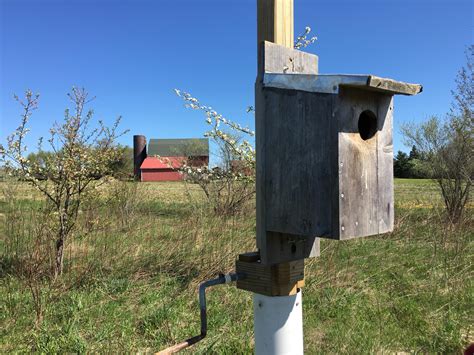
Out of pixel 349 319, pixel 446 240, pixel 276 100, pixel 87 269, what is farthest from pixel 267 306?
pixel 446 240

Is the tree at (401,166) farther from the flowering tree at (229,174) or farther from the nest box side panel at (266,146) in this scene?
the nest box side panel at (266,146)

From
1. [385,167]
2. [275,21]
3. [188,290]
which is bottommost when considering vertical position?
[188,290]

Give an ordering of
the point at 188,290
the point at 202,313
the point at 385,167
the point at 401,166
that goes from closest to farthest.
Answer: the point at 202,313, the point at 385,167, the point at 188,290, the point at 401,166

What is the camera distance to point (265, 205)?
6.14ft

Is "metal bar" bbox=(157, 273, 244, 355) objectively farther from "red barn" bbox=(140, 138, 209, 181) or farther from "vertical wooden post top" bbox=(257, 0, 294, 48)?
"red barn" bbox=(140, 138, 209, 181)

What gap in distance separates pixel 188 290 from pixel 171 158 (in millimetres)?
10110

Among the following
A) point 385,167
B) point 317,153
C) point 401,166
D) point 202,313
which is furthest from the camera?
point 401,166

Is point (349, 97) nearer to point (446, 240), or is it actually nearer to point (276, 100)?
point (276, 100)

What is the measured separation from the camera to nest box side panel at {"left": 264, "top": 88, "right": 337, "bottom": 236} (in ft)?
5.49

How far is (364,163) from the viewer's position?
1.83 metres

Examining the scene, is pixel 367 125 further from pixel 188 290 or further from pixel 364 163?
pixel 188 290

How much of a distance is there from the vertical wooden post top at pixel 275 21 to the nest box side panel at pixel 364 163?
0.42 metres

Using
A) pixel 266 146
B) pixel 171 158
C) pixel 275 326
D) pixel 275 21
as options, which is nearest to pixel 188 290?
pixel 275 326

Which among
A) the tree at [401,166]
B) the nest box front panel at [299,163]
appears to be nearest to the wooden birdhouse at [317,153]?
the nest box front panel at [299,163]
